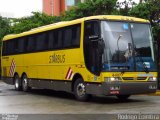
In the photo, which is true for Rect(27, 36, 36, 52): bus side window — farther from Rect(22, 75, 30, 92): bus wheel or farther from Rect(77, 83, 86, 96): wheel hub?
Rect(77, 83, 86, 96): wheel hub

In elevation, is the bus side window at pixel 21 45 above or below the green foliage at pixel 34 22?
below

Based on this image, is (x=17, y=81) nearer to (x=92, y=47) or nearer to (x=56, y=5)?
(x=92, y=47)

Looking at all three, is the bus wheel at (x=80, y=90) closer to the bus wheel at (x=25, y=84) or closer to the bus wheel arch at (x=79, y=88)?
the bus wheel arch at (x=79, y=88)

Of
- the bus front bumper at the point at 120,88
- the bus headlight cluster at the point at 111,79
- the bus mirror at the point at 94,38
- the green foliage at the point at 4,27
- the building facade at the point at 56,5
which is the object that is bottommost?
the bus front bumper at the point at 120,88

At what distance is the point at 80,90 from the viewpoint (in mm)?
17719

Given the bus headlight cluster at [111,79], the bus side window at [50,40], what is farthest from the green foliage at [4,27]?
the bus headlight cluster at [111,79]

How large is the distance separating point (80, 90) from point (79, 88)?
0.32ft

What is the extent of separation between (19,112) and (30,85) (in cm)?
933

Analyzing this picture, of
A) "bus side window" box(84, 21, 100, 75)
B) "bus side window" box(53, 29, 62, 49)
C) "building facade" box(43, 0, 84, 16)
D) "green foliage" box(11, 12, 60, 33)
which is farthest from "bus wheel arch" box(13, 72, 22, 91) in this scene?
"building facade" box(43, 0, 84, 16)

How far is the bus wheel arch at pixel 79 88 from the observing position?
→ 57.1 ft

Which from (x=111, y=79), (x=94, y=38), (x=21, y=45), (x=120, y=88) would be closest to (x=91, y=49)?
(x=94, y=38)

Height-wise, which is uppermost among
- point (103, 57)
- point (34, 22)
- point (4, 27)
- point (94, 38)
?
point (34, 22)

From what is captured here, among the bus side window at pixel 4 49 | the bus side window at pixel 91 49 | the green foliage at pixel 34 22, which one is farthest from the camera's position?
the green foliage at pixel 34 22

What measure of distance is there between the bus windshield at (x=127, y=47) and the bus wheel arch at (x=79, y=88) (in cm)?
178
